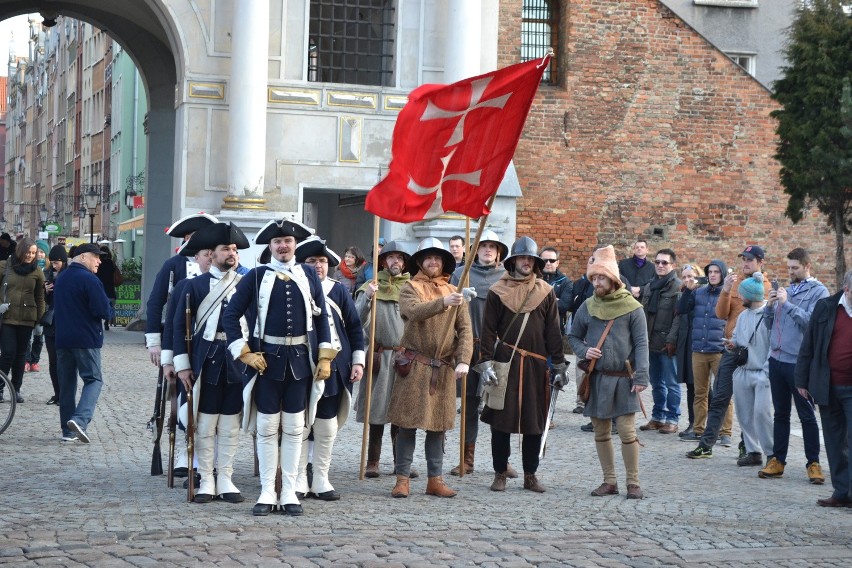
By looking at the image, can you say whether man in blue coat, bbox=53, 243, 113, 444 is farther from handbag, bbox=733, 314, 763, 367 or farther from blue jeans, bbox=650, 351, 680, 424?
blue jeans, bbox=650, 351, 680, 424

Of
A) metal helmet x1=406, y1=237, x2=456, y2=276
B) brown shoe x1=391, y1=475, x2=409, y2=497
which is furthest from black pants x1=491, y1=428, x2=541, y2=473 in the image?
metal helmet x1=406, y1=237, x2=456, y2=276

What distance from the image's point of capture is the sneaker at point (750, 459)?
12289mm

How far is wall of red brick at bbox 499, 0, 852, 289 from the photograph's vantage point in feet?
96.1

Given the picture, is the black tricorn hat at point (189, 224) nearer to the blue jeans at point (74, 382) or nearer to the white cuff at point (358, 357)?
the white cuff at point (358, 357)

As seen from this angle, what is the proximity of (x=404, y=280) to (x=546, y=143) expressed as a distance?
60.2 ft

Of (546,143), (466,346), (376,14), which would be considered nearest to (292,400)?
(466,346)

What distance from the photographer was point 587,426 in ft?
48.0

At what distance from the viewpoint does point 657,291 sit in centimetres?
1519

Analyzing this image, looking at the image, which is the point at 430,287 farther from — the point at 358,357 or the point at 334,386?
the point at 334,386

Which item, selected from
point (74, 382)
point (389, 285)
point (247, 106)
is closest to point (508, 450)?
point (389, 285)

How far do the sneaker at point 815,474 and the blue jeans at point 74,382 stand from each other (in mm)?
6242

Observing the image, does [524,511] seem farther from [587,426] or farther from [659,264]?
[659,264]

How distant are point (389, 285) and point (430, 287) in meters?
1.06

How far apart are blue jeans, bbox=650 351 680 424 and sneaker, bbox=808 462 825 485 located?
3.28 metres
